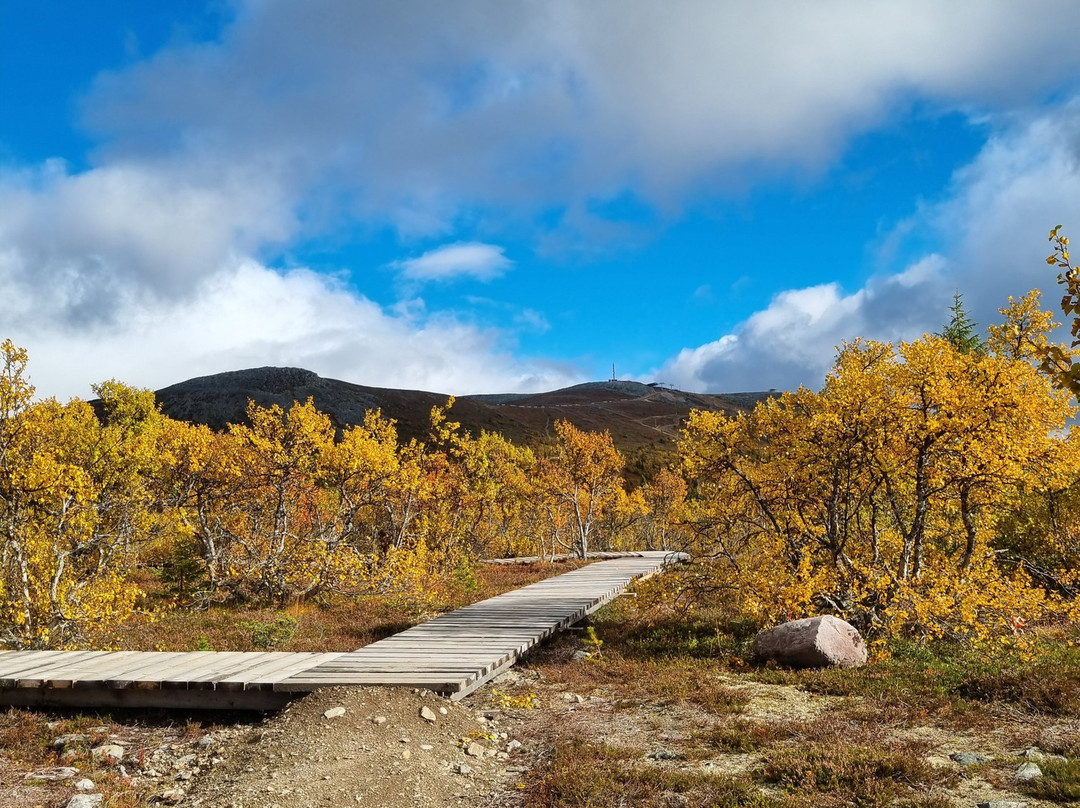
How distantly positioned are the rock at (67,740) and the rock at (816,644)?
900cm

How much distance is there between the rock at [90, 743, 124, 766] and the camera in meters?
7.38

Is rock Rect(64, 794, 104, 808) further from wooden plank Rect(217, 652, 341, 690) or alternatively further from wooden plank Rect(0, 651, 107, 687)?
wooden plank Rect(0, 651, 107, 687)

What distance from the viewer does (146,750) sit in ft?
25.2

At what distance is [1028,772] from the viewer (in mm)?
6094

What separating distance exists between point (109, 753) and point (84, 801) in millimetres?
1517

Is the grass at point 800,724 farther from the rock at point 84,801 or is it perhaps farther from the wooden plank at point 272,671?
the rock at point 84,801

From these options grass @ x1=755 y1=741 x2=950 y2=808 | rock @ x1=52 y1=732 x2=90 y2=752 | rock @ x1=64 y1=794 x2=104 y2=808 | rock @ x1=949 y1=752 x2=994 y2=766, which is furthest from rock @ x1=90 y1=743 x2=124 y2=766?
rock @ x1=949 y1=752 x2=994 y2=766

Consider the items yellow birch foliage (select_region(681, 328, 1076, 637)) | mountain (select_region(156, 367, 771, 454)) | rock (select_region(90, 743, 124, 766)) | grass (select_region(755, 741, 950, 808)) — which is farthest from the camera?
mountain (select_region(156, 367, 771, 454))

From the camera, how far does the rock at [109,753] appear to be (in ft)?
24.2

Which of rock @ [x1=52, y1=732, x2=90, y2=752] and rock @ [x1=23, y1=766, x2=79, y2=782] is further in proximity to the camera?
rock @ [x1=52, y1=732, x2=90, y2=752]

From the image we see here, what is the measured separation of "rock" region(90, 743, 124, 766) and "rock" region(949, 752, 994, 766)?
8.33m

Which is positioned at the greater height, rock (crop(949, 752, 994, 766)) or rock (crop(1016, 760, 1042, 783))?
rock (crop(1016, 760, 1042, 783))

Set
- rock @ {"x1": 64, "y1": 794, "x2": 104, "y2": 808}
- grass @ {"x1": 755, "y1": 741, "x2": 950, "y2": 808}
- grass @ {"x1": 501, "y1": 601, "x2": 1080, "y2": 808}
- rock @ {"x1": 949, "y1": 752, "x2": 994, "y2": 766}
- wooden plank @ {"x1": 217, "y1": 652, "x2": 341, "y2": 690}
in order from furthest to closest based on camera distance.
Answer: wooden plank @ {"x1": 217, "y1": 652, "x2": 341, "y2": 690}
rock @ {"x1": 949, "y1": 752, "x2": 994, "y2": 766}
rock @ {"x1": 64, "y1": 794, "x2": 104, "y2": 808}
grass @ {"x1": 501, "y1": 601, "x2": 1080, "y2": 808}
grass @ {"x1": 755, "y1": 741, "x2": 950, "y2": 808}

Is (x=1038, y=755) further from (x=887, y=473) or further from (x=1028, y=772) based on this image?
(x=887, y=473)
